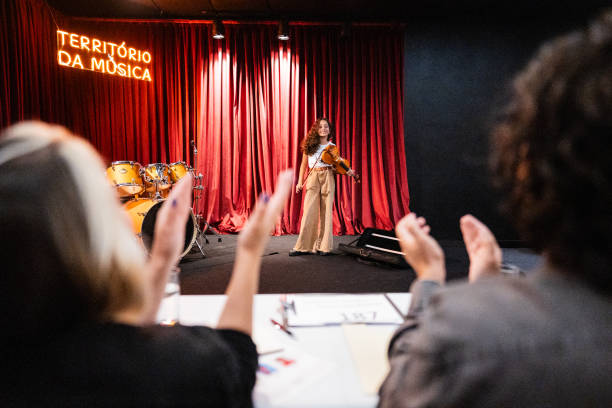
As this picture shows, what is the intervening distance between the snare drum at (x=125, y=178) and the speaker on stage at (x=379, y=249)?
246cm

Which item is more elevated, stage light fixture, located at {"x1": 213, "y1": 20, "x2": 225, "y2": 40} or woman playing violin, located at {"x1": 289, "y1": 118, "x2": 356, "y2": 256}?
stage light fixture, located at {"x1": 213, "y1": 20, "x2": 225, "y2": 40}

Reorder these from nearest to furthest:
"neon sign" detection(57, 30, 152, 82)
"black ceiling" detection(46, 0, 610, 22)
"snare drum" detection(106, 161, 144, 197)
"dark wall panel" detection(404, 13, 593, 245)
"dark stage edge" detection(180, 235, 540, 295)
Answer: "dark stage edge" detection(180, 235, 540, 295), "snare drum" detection(106, 161, 144, 197), "neon sign" detection(57, 30, 152, 82), "black ceiling" detection(46, 0, 610, 22), "dark wall panel" detection(404, 13, 593, 245)

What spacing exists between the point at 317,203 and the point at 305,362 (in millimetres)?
4031

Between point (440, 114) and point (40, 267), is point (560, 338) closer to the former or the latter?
point (40, 267)

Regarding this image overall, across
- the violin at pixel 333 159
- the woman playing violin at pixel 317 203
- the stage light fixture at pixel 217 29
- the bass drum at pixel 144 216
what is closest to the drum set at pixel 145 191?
the bass drum at pixel 144 216

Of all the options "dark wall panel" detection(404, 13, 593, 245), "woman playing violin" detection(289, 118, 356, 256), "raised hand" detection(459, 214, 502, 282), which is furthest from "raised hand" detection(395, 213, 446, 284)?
"dark wall panel" detection(404, 13, 593, 245)

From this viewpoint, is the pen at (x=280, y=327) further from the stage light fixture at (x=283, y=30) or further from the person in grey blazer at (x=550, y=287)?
the stage light fixture at (x=283, y=30)

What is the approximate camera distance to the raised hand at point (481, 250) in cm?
73

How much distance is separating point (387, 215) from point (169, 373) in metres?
5.97

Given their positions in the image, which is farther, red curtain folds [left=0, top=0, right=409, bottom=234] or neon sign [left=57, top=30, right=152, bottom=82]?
red curtain folds [left=0, top=0, right=409, bottom=234]

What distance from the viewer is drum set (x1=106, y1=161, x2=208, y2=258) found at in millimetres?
3680

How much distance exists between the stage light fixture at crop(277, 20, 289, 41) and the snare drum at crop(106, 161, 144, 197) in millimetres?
2881

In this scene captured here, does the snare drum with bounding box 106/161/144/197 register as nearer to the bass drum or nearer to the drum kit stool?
the drum kit stool

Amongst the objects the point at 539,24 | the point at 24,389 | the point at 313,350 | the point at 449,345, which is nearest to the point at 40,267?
the point at 24,389
